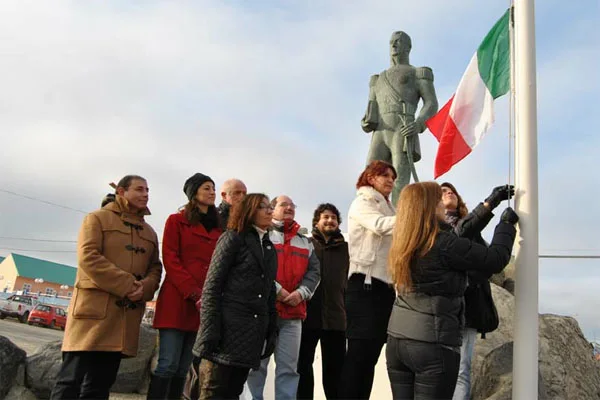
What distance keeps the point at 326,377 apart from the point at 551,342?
206cm

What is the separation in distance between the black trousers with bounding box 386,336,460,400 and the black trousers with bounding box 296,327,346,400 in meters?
1.35

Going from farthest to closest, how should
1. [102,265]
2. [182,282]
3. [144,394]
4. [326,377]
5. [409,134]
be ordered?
[409,134] < [144,394] < [326,377] < [182,282] < [102,265]

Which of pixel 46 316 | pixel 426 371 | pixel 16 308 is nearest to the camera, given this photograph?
pixel 426 371

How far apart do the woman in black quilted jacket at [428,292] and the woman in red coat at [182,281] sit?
1467 millimetres

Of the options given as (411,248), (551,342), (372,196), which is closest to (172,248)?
(372,196)

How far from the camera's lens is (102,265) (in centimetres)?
357

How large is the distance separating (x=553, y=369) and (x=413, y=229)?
2.54 m

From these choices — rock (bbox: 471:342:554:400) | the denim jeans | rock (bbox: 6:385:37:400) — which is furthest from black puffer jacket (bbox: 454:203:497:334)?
rock (bbox: 6:385:37:400)

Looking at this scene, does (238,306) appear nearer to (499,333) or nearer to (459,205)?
(459,205)

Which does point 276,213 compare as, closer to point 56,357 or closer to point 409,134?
point 56,357

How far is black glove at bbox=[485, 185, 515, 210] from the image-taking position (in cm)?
327

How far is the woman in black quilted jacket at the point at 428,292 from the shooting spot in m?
2.73

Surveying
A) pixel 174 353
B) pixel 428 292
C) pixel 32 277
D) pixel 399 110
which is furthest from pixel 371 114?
pixel 32 277

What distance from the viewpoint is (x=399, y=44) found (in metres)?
8.55
